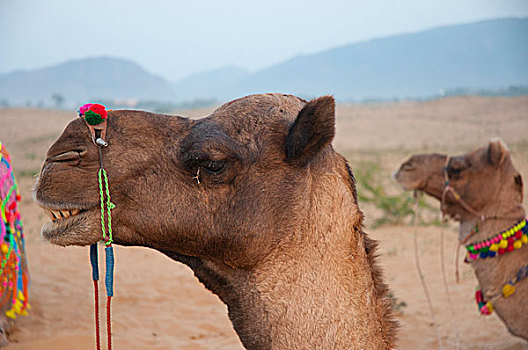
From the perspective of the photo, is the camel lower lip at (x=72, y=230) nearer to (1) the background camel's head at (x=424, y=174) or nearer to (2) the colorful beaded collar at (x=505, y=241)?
(2) the colorful beaded collar at (x=505, y=241)

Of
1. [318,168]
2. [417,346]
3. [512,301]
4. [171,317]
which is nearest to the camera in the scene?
[318,168]

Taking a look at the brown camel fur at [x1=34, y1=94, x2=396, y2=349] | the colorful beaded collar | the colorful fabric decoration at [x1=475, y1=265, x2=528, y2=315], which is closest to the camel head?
the colorful beaded collar

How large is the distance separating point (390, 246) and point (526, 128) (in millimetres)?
37531

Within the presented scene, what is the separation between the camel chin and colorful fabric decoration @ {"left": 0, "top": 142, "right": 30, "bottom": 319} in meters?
3.08

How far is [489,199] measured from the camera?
16.2 ft

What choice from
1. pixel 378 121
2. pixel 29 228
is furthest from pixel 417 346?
pixel 378 121

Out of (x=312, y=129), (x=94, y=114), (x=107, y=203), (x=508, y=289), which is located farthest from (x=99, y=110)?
(x=508, y=289)

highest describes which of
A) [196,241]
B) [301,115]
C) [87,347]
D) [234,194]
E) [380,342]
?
[301,115]

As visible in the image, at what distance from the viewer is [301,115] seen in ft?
6.79

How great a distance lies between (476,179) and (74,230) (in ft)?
13.6

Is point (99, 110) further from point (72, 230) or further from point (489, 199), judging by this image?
point (489, 199)

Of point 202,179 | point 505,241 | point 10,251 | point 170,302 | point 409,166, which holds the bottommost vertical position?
point 170,302

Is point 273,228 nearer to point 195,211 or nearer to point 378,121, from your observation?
point 195,211

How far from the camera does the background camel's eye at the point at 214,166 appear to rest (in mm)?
2064
